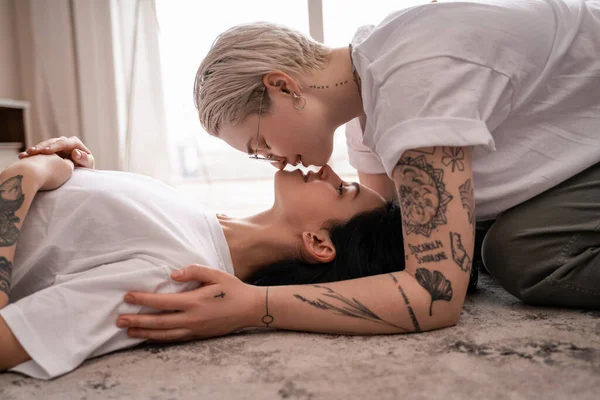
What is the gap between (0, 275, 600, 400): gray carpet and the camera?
77cm

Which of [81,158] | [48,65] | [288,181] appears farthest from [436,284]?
[48,65]

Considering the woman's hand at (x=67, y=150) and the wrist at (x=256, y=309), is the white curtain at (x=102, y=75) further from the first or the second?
the wrist at (x=256, y=309)

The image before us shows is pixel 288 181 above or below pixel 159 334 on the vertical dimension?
above

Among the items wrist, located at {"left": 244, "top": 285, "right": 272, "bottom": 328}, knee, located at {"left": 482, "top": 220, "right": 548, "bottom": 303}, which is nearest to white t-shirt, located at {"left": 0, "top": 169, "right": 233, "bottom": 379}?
wrist, located at {"left": 244, "top": 285, "right": 272, "bottom": 328}

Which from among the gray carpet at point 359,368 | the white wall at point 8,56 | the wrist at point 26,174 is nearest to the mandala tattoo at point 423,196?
the gray carpet at point 359,368

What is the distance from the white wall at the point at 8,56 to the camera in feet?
10.4

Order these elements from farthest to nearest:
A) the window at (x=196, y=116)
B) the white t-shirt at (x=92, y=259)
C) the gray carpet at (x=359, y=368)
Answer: the window at (x=196, y=116), the white t-shirt at (x=92, y=259), the gray carpet at (x=359, y=368)

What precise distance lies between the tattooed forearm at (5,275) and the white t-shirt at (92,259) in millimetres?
41

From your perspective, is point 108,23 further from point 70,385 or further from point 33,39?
point 70,385

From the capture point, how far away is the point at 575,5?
3.91 feet

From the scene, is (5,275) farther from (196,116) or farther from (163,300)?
(196,116)

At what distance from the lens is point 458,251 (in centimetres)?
99

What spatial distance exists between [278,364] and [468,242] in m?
0.43

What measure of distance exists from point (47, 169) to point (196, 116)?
2.08m
